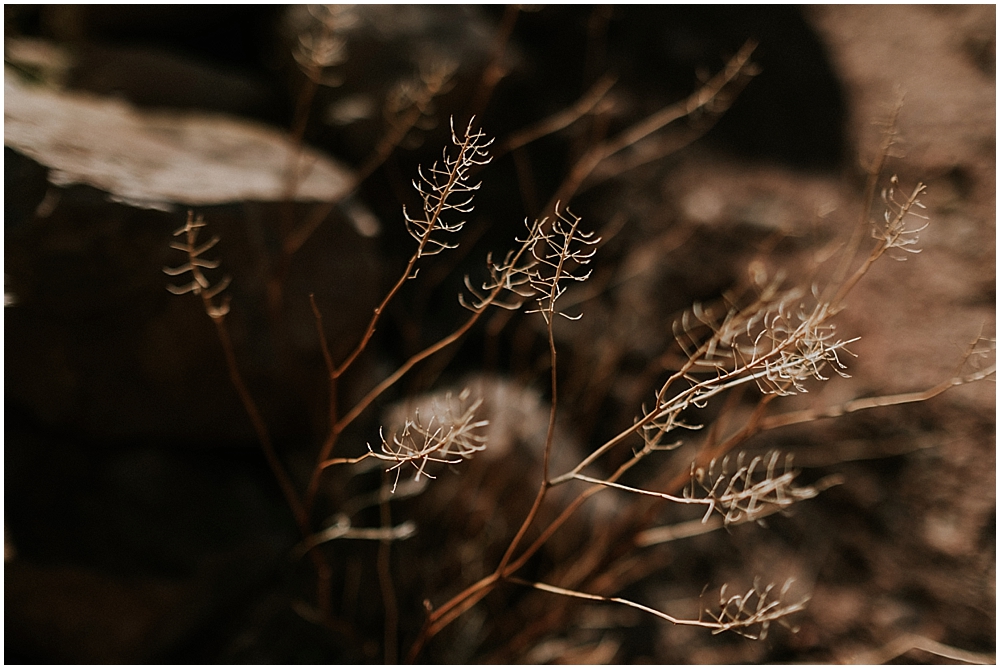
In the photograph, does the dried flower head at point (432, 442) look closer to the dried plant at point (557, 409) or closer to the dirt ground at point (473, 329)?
the dried plant at point (557, 409)

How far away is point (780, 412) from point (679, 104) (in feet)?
2.25

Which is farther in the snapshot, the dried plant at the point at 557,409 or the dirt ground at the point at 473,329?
the dirt ground at the point at 473,329

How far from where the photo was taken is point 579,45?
1.41 meters

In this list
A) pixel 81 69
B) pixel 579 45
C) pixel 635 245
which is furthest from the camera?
pixel 579 45

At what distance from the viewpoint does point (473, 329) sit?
1.19 m

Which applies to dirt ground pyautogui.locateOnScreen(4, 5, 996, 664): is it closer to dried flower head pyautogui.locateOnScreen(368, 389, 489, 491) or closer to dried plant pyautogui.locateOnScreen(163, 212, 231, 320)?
dried plant pyautogui.locateOnScreen(163, 212, 231, 320)

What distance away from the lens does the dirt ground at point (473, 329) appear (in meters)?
0.85

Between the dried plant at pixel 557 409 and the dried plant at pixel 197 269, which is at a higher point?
the dried plant at pixel 197 269

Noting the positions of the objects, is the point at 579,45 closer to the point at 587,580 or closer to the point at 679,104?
the point at 679,104

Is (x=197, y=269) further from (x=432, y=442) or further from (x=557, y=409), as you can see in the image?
(x=557, y=409)

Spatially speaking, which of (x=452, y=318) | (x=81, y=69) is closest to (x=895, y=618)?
(x=452, y=318)

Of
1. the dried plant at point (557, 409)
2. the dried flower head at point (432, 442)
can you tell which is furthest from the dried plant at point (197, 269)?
the dried flower head at point (432, 442)

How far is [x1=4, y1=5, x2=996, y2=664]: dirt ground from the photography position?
0.85 meters

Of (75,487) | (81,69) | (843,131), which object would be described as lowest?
(75,487)
